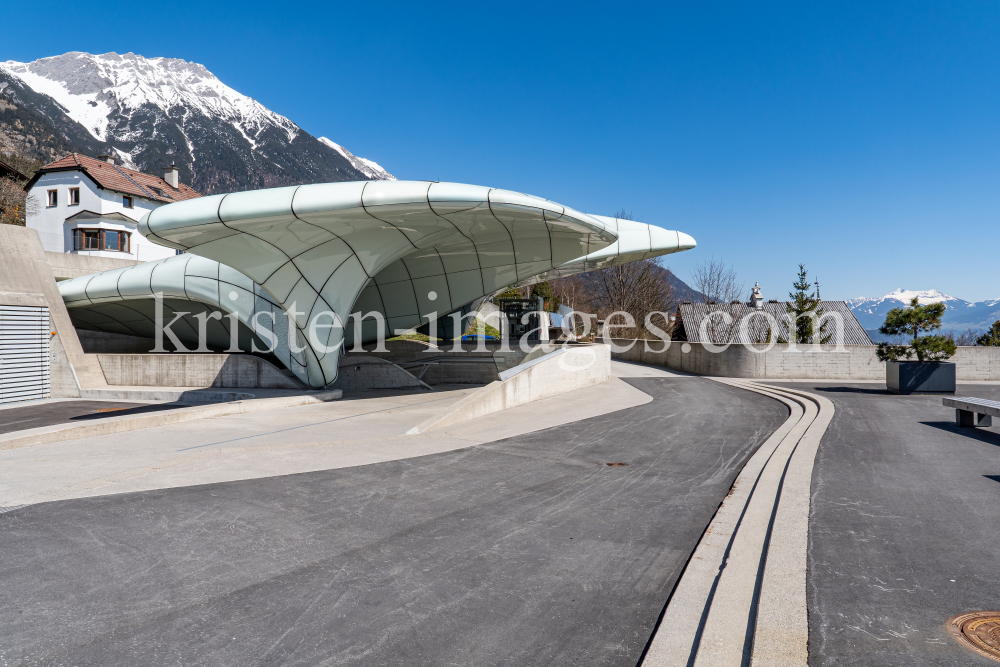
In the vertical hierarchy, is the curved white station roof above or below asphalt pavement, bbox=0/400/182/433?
above

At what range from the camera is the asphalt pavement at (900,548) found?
3.10m

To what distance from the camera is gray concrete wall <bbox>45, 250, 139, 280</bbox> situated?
24.6m

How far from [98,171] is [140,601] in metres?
54.9

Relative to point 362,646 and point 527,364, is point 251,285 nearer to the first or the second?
point 527,364

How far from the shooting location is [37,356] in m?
18.9

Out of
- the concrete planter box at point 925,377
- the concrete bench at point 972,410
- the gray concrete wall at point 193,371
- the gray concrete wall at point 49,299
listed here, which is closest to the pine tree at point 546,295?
the gray concrete wall at point 193,371

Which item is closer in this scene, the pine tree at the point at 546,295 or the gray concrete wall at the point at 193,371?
the gray concrete wall at the point at 193,371

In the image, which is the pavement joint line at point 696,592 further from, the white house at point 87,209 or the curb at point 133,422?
the white house at point 87,209

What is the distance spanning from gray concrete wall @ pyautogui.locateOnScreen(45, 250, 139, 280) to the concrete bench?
2981cm

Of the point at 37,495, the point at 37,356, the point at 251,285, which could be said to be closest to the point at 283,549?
the point at 37,495

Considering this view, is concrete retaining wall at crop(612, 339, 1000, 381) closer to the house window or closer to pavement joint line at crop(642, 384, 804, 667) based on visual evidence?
pavement joint line at crop(642, 384, 804, 667)

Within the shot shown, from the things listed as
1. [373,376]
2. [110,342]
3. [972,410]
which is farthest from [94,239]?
[972,410]

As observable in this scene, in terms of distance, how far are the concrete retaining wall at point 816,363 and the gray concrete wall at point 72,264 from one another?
90.0 feet

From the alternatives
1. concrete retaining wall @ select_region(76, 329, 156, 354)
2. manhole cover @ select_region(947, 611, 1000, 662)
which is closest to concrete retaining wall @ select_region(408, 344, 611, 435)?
manhole cover @ select_region(947, 611, 1000, 662)
